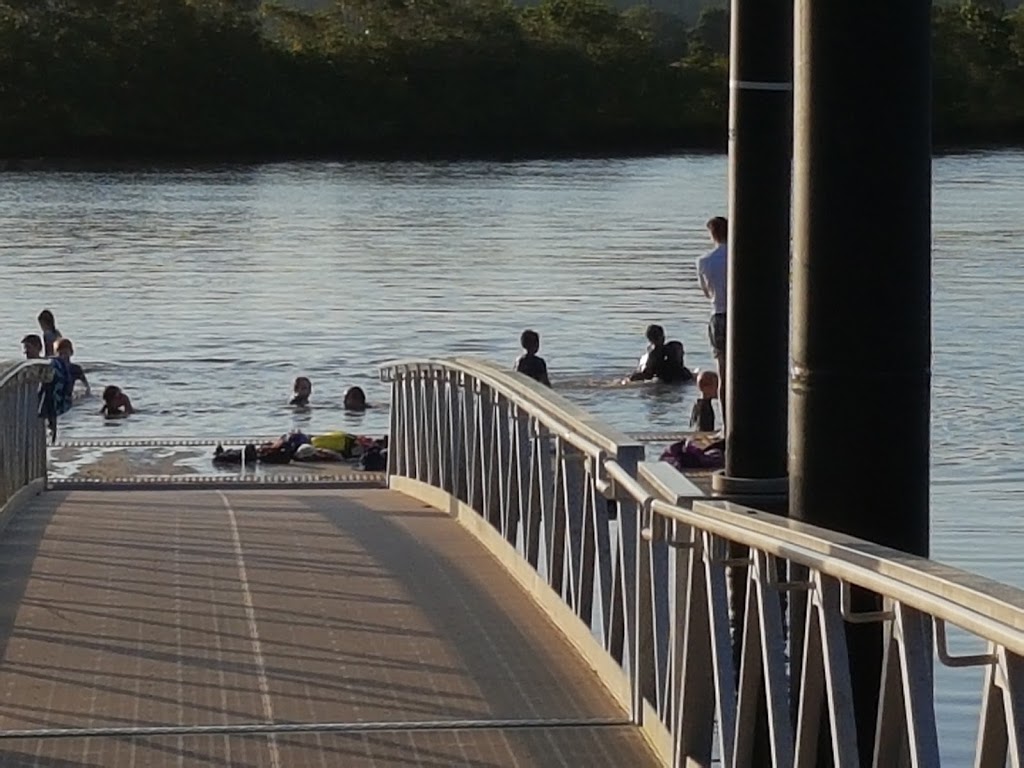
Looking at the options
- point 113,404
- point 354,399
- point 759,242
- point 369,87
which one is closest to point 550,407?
point 759,242

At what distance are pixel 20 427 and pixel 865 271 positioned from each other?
32.2 ft

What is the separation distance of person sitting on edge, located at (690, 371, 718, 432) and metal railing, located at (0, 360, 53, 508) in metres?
8.06

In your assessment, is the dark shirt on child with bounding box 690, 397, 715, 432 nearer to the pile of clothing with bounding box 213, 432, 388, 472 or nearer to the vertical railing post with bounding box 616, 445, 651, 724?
the pile of clothing with bounding box 213, 432, 388, 472

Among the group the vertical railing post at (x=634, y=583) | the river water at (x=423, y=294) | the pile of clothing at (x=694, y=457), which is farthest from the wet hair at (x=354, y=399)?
the vertical railing post at (x=634, y=583)

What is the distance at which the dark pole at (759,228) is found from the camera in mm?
8227

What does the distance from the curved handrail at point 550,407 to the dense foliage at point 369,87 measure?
110292 millimetres

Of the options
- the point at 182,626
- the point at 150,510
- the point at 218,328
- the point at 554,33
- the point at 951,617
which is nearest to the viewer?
the point at 951,617

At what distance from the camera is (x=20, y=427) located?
46.3 ft

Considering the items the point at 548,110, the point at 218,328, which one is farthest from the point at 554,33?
the point at 218,328

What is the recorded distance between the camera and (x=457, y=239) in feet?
221

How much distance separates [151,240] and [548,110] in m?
→ 60.8

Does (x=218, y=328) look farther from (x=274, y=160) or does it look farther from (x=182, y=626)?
(x=274, y=160)

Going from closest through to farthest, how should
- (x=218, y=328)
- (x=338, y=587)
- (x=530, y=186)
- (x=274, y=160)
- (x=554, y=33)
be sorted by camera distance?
(x=338, y=587) < (x=218, y=328) < (x=530, y=186) < (x=274, y=160) < (x=554, y=33)

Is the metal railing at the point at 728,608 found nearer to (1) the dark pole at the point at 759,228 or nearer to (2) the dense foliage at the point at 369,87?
(1) the dark pole at the point at 759,228
